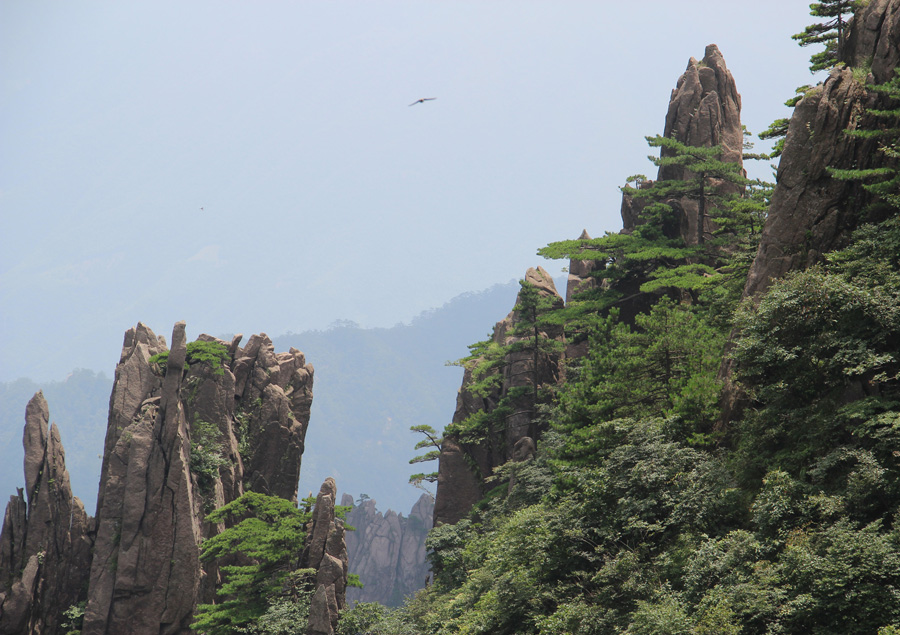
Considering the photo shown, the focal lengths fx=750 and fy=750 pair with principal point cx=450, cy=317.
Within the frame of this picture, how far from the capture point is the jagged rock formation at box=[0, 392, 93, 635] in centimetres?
4075

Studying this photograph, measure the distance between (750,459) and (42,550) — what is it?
1574 inches

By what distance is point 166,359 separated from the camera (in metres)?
45.7

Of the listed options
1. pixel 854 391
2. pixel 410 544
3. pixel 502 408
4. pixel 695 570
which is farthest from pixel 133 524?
pixel 410 544

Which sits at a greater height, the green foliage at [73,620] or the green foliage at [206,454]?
the green foliage at [206,454]

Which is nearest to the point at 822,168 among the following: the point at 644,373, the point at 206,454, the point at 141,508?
the point at 644,373

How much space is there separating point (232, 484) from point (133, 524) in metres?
7.24

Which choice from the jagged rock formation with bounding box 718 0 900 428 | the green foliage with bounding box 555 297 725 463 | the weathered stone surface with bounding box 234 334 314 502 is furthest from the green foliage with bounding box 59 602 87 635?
the jagged rock formation with bounding box 718 0 900 428

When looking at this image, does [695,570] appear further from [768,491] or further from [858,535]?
[858,535]

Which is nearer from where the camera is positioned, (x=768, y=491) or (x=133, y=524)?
(x=768, y=491)

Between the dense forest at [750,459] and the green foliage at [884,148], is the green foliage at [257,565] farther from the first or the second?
the green foliage at [884,148]

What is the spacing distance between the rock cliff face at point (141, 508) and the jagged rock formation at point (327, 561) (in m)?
0.10

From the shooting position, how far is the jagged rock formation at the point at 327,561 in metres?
29.3

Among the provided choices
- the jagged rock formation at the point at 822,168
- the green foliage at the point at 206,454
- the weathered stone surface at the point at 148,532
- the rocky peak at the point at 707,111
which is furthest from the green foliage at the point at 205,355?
the jagged rock formation at the point at 822,168

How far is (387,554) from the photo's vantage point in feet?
367
